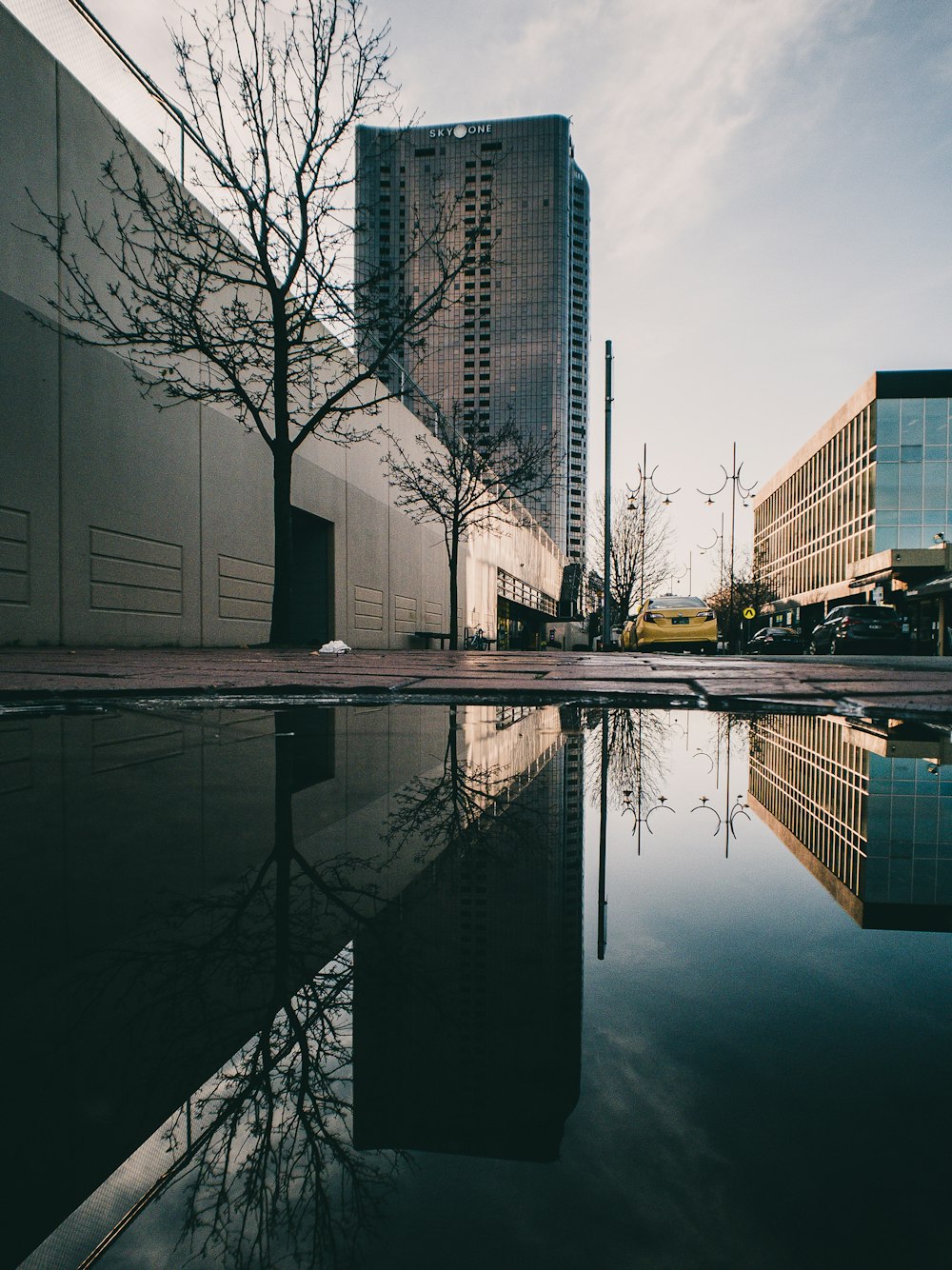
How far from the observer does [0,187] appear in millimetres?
11148

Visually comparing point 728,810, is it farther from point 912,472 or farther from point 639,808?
point 912,472

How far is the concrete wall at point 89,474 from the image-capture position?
37.5ft

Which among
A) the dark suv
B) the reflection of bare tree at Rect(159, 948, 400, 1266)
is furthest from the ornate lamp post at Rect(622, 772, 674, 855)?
the dark suv

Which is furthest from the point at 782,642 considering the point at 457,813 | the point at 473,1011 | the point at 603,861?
the point at 473,1011

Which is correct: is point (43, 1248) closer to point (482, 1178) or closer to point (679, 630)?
point (482, 1178)

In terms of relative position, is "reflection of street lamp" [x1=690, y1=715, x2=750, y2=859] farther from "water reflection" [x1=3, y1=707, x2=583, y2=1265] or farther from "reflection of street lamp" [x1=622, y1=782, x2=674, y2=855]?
"water reflection" [x1=3, y1=707, x2=583, y2=1265]

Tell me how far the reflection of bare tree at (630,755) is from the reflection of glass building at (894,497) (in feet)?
139

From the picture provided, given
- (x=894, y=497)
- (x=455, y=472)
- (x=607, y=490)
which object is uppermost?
(x=894, y=497)

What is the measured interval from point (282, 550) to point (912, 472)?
50642mm

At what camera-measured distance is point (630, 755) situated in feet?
7.60

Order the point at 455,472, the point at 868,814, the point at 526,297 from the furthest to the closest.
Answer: the point at 526,297 < the point at 455,472 < the point at 868,814

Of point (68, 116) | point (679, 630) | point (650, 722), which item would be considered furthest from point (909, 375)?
point (650, 722)

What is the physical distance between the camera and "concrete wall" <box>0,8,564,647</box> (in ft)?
37.5

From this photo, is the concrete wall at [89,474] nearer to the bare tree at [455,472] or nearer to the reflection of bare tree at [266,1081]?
the bare tree at [455,472]
